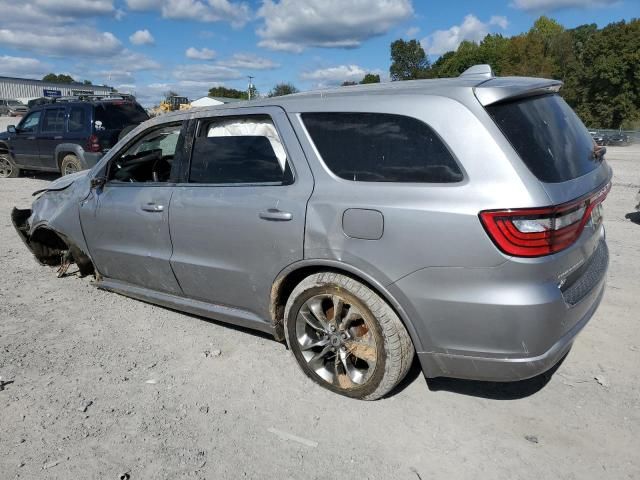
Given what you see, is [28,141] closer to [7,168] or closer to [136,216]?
[7,168]

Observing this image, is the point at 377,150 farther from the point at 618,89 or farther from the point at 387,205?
the point at 618,89

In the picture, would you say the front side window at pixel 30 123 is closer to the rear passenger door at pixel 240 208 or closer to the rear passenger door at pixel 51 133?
the rear passenger door at pixel 51 133

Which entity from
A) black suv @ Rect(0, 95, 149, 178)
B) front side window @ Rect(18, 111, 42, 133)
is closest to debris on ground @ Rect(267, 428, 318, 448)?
black suv @ Rect(0, 95, 149, 178)

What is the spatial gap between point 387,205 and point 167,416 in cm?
180

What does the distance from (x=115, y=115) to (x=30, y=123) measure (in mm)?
2832

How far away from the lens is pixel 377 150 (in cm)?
285

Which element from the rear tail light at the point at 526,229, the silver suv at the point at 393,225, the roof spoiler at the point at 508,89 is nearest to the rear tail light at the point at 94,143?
the silver suv at the point at 393,225

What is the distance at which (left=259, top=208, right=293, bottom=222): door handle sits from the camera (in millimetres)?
3109

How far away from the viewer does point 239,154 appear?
354 centimetres

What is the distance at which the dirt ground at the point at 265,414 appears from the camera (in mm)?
2633

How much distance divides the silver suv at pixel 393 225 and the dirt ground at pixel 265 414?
1.00ft

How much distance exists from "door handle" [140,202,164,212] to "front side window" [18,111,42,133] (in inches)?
375

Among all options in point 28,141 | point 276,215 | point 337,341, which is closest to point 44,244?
point 276,215

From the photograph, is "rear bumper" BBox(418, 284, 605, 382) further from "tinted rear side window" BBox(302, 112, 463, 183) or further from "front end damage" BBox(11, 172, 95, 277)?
"front end damage" BBox(11, 172, 95, 277)
